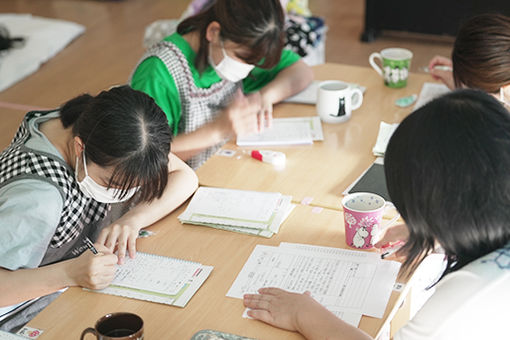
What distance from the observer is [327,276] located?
126 centimetres

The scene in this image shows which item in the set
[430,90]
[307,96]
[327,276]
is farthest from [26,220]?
[430,90]

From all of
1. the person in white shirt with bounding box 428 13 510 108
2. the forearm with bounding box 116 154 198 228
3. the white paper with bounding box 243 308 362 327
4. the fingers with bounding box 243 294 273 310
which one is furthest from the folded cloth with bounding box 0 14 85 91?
the white paper with bounding box 243 308 362 327

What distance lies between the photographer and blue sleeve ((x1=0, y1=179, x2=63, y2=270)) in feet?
4.22

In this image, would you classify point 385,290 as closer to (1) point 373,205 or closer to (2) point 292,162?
(1) point 373,205

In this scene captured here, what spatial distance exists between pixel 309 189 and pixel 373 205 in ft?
0.77

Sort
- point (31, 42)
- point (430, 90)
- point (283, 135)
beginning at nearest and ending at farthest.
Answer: point (283, 135) → point (430, 90) → point (31, 42)

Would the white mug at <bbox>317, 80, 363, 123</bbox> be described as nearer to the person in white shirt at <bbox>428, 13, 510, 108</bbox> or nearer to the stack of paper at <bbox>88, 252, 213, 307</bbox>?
the person in white shirt at <bbox>428, 13, 510, 108</bbox>

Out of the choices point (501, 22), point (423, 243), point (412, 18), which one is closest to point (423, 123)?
point (423, 243)

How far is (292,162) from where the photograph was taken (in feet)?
5.59

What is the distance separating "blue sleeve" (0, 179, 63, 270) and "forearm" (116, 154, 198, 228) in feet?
0.58

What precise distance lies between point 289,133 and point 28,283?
86 centimetres

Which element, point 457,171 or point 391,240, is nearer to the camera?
point 457,171

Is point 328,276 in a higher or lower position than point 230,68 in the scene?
lower

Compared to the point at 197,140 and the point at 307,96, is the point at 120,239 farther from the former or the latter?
the point at 307,96
